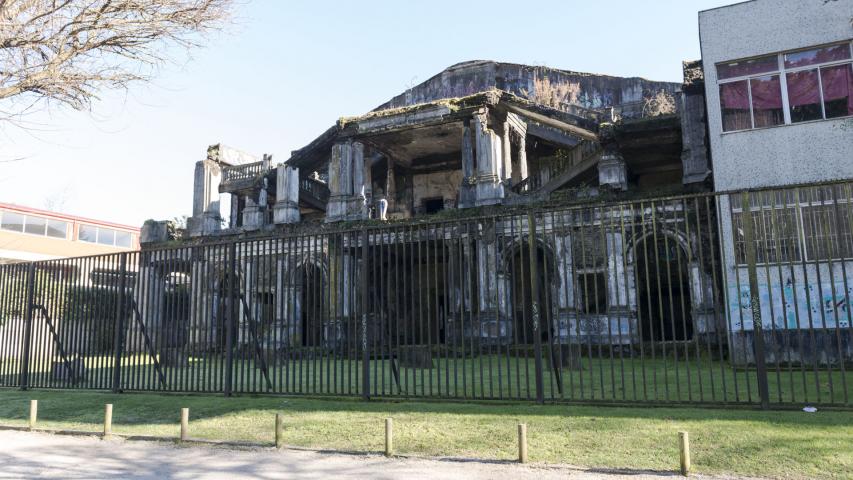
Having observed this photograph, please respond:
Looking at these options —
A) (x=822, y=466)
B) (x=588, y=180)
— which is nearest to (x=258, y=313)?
(x=822, y=466)

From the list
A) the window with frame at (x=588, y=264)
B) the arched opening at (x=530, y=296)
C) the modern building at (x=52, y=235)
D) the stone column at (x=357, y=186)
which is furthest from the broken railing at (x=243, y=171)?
the window with frame at (x=588, y=264)

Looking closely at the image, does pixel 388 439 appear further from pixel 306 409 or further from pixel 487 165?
pixel 487 165

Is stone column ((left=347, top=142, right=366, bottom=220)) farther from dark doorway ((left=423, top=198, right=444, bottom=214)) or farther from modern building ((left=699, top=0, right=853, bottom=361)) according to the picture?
modern building ((left=699, top=0, right=853, bottom=361))

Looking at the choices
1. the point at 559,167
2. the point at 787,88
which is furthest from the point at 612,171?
the point at 787,88

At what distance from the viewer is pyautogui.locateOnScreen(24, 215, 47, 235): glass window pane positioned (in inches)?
1574

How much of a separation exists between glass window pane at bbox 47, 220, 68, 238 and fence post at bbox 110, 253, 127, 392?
3528 cm

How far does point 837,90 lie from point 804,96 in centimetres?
70

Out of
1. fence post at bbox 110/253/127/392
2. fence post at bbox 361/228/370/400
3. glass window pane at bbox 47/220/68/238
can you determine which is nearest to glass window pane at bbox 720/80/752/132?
fence post at bbox 361/228/370/400

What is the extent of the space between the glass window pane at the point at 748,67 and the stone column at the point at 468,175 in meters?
9.56

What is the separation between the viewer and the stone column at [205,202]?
2862 cm

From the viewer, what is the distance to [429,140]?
28188 millimetres

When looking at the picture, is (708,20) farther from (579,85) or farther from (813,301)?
(579,85)

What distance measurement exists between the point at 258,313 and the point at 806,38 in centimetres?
1486

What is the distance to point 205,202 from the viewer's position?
28.8 metres
